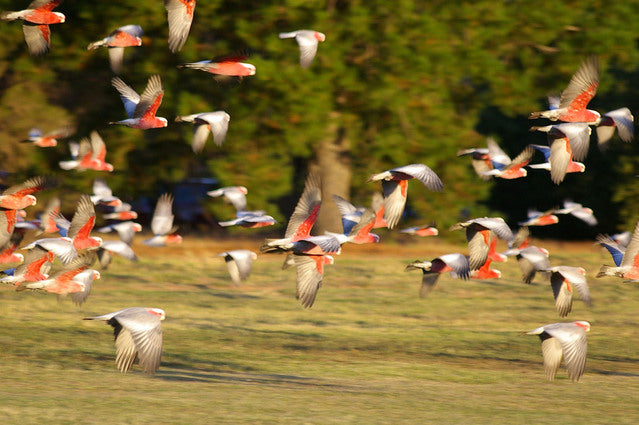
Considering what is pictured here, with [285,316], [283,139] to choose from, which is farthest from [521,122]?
[285,316]

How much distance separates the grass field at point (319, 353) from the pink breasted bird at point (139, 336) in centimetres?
31

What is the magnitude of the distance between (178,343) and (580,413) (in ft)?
17.9

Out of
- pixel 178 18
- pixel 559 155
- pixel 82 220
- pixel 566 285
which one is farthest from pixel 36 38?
pixel 566 285

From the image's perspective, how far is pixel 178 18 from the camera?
36.4 feet

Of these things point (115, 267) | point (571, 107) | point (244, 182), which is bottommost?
point (115, 267)

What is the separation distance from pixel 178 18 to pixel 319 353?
13.6 ft

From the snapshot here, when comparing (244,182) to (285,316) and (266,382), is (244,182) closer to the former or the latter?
(285,316)

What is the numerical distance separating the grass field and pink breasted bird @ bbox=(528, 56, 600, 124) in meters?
2.74

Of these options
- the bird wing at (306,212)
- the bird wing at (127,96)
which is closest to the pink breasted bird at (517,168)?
the bird wing at (306,212)

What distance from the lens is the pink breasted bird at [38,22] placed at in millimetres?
12445

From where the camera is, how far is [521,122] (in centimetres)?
2873

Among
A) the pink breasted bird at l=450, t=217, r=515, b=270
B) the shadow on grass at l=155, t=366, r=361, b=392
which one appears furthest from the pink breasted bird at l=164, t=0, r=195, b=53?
the pink breasted bird at l=450, t=217, r=515, b=270

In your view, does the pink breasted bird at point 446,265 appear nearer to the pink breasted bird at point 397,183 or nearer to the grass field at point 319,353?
the pink breasted bird at point 397,183

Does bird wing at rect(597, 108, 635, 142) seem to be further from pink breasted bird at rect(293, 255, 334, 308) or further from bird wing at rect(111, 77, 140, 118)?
bird wing at rect(111, 77, 140, 118)
